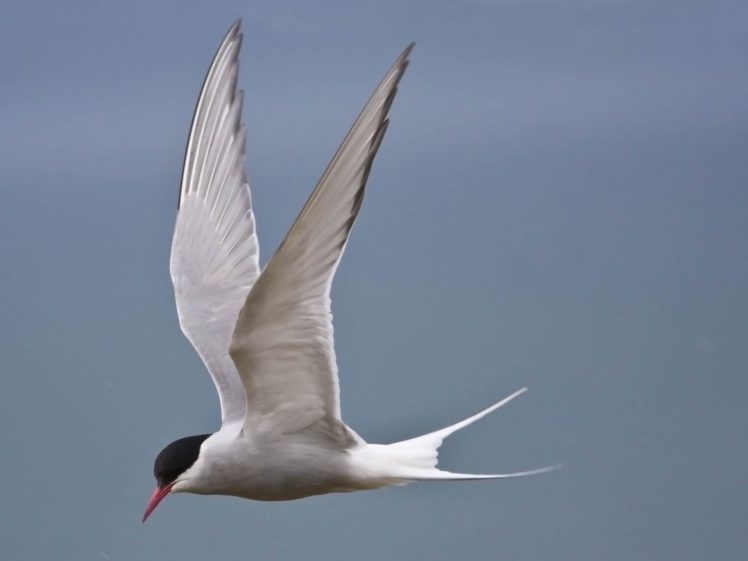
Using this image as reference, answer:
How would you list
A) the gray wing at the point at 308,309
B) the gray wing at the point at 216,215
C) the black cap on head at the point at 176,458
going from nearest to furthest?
1. the gray wing at the point at 308,309
2. the black cap on head at the point at 176,458
3. the gray wing at the point at 216,215

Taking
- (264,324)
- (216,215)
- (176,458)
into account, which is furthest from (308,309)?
(216,215)

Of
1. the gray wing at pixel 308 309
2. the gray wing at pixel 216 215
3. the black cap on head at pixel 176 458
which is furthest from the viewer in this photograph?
the gray wing at pixel 216 215

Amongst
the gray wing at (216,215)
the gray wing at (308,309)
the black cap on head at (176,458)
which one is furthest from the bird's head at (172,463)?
the gray wing at (216,215)

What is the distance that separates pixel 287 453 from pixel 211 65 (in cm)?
90

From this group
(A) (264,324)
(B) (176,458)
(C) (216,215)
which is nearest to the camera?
(A) (264,324)

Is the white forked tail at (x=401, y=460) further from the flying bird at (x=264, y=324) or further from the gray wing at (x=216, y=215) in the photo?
the gray wing at (x=216, y=215)

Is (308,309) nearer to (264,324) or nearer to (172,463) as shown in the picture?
(264,324)

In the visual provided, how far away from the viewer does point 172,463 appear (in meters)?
2.45

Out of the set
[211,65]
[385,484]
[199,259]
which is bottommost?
[385,484]

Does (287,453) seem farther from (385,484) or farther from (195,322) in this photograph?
(195,322)

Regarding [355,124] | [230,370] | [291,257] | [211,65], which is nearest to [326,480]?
[230,370]

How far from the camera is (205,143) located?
9.70ft

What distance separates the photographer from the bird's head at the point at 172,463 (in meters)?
2.45

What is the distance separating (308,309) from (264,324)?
0.08 metres
